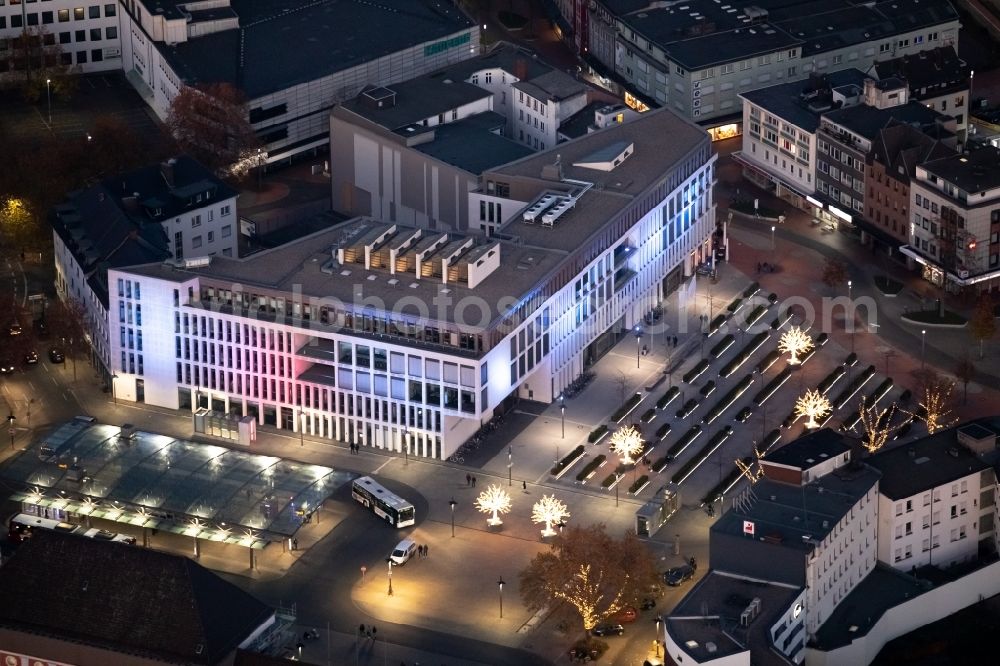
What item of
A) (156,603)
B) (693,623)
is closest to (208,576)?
(156,603)

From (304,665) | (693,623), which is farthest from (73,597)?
(693,623)

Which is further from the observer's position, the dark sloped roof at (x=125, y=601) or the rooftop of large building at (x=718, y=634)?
the rooftop of large building at (x=718, y=634)

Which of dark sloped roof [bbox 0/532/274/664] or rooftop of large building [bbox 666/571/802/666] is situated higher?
dark sloped roof [bbox 0/532/274/664]

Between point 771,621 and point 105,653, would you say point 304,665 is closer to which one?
point 105,653

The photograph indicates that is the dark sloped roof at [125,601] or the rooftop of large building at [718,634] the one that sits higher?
the dark sloped roof at [125,601]

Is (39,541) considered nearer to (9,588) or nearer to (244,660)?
(9,588)

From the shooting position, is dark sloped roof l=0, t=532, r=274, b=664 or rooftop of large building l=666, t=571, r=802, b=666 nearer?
dark sloped roof l=0, t=532, r=274, b=664
